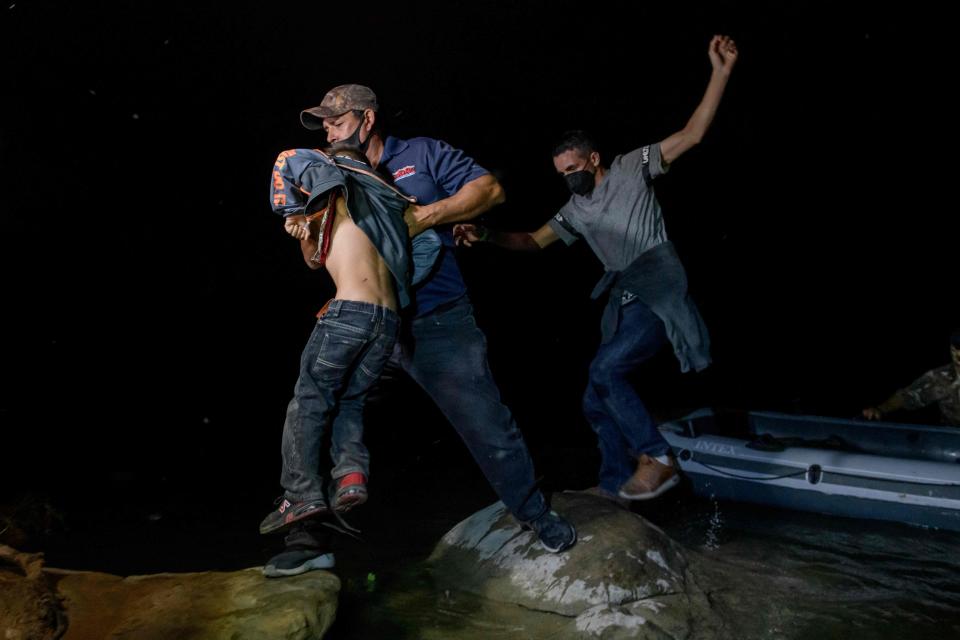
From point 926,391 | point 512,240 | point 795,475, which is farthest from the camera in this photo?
point 926,391

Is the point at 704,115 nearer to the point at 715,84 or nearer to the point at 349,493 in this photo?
the point at 715,84

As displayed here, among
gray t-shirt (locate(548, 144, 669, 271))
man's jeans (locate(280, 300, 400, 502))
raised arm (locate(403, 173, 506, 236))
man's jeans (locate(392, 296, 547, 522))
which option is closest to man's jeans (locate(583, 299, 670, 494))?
gray t-shirt (locate(548, 144, 669, 271))

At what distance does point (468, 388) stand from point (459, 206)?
795 mm

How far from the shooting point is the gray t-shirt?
13.6ft

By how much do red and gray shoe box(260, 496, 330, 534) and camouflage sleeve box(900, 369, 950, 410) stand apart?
5.61 meters

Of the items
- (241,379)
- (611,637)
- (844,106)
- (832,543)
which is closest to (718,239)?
(844,106)

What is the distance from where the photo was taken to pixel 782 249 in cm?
2784

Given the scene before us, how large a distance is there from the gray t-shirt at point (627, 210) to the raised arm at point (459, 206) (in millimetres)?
1249

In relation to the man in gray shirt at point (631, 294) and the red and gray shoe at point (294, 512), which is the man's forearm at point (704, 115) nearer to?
the man in gray shirt at point (631, 294)

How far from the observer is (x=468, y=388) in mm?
3014

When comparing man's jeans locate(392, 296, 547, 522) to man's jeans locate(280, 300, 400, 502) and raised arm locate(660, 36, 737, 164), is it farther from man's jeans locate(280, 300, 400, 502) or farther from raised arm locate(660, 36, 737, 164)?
raised arm locate(660, 36, 737, 164)

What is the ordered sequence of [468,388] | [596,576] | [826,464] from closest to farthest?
[468,388] → [596,576] → [826,464]

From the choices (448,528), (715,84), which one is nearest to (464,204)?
(715,84)

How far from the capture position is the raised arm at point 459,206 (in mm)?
3020
